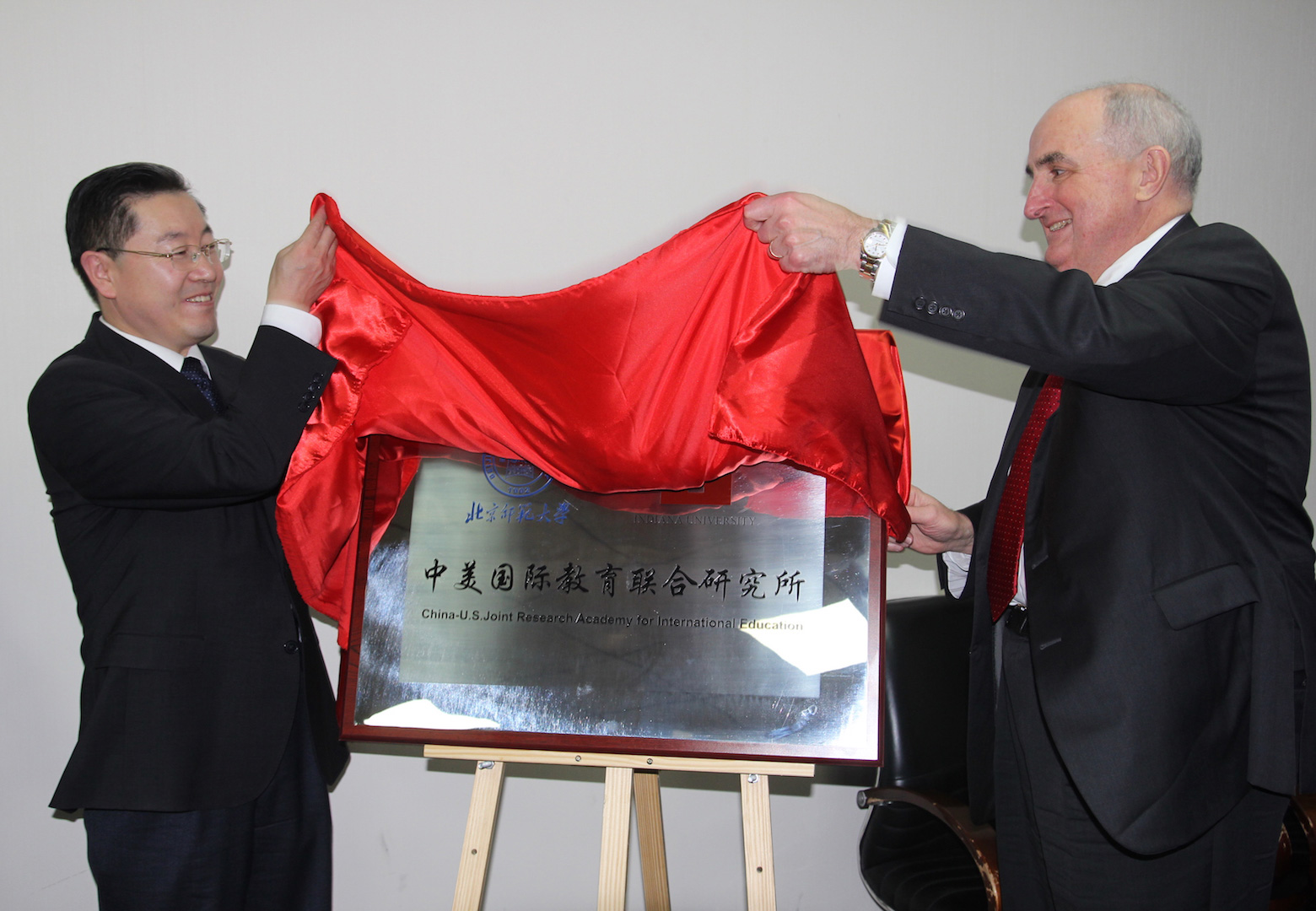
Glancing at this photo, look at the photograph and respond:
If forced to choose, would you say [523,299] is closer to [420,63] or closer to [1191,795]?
[420,63]

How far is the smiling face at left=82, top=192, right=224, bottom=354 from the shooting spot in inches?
68.7

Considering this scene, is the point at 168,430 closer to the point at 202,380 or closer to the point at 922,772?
the point at 202,380

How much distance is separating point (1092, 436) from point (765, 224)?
594 millimetres

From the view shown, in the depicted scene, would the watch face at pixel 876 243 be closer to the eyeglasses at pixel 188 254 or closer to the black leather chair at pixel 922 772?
the black leather chair at pixel 922 772

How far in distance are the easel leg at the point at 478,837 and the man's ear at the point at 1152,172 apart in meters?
1.41

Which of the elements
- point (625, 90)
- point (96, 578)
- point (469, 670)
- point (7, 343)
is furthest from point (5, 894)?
point (625, 90)

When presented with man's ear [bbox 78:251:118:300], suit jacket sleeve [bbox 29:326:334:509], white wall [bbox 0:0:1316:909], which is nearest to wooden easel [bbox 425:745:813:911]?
suit jacket sleeve [bbox 29:326:334:509]

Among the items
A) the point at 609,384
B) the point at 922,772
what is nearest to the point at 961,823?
the point at 922,772

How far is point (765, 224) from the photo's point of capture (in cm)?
154

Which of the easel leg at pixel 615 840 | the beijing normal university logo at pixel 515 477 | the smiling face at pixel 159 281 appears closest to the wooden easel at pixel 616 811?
the easel leg at pixel 615 840

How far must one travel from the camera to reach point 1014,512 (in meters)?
1.57

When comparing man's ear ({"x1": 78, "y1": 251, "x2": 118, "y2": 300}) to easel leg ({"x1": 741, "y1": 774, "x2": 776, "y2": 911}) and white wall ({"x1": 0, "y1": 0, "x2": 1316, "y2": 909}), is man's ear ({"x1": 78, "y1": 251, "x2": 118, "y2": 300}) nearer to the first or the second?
white wall ({"x1": 0, "y1": 0, "x2": 1316, "y2": 909})

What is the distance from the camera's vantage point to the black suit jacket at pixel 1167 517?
4.07 ft

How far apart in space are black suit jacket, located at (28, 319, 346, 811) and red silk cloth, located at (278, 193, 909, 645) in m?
0.09
